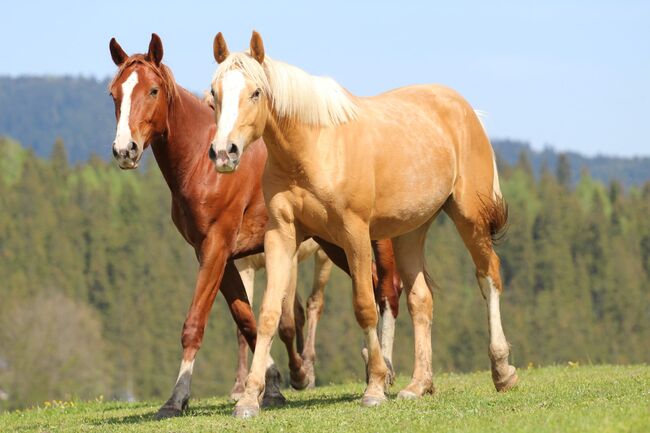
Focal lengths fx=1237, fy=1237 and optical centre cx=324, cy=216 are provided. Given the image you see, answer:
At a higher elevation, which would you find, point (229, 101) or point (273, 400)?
point (229, 101)

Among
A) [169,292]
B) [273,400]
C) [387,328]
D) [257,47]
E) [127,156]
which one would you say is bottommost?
[169,292]

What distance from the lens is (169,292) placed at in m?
121

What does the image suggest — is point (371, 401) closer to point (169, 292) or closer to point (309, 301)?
point (309, 301)

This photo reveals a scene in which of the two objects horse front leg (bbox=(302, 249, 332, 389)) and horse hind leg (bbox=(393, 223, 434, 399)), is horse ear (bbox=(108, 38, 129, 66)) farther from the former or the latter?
horse front leg (bbox=(302, 249, 332, 389))

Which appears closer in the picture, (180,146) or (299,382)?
(180,146)

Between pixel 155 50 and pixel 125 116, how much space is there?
853 mm

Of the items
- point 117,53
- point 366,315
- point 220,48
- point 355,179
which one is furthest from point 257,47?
point 366,315

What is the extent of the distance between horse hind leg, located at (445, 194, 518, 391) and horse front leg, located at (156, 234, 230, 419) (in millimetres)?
2491

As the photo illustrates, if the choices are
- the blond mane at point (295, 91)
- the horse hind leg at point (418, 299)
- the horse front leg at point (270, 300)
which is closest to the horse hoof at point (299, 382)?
the horse hind leg at point (418, 299)

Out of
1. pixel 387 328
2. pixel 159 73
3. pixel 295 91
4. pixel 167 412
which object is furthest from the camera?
pixel 387 328

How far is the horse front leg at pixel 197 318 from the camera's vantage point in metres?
11.4

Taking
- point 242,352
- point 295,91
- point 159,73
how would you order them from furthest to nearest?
point 242,352 → point 159,73 → point 295,91

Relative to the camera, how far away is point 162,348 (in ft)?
371

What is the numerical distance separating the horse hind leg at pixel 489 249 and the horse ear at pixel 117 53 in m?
3.53
